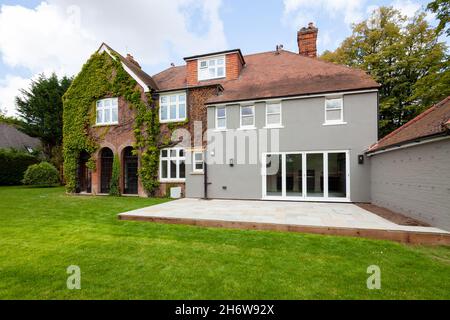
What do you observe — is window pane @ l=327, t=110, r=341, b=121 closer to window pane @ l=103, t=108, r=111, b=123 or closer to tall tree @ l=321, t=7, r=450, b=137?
tall tree @ l=321, t=7, r=450, b=137

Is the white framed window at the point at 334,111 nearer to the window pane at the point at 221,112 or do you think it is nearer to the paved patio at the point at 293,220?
the paved patio at the point at 293,220

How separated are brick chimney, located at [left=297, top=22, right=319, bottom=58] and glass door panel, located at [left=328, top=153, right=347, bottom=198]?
8615 mm

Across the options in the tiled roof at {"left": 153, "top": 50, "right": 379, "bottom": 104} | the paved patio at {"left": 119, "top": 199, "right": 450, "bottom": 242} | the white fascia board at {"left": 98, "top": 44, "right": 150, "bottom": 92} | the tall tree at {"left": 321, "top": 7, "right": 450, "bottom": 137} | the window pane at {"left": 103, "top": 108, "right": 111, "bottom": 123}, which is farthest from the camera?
the tall tree at {"left": 321, "top": 7, "right": 450, "bottom": 137}

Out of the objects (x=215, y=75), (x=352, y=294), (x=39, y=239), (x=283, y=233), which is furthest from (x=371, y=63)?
(x=39, y=239)

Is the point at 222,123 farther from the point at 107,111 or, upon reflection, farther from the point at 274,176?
the point at 107,111

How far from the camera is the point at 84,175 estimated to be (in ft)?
53.6

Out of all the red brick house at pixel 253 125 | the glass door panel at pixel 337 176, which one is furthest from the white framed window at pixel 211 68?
the glass door panel at pixel 337 176

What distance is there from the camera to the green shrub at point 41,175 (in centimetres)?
1980

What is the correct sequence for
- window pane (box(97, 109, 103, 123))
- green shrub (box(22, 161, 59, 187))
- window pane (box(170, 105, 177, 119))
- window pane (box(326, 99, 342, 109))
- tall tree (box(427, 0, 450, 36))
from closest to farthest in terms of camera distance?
tall tree (box(427, 0, 450, 36))
window pane (box(326, 99, 342, 109))
window pane (box(170, 105, 177, 119))
window pane (box(97, 109, 103, 123))
green shrub (box(22, 161, 59, 187))

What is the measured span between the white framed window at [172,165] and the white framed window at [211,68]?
5.50 m

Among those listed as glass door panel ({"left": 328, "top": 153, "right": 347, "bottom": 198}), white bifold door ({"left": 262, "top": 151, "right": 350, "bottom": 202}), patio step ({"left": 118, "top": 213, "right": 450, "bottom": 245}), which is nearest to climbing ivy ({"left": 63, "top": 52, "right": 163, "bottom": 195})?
patio step ({"left": 118, "top": 213, "right": 450, "bottom": 245})

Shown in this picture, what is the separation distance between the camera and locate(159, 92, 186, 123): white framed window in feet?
45.0

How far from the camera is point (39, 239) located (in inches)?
213
